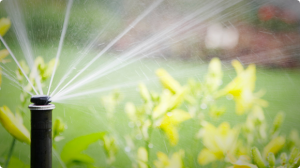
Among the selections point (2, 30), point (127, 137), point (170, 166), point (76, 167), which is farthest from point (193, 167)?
point (2, 30)

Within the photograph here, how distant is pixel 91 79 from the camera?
95 cm

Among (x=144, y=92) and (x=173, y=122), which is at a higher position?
(x=144, y=92)

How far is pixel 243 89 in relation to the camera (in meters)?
0.86

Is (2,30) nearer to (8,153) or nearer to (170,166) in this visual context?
(8,153)

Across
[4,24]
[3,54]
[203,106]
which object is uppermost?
[4,24]

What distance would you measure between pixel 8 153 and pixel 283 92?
3.94 ft

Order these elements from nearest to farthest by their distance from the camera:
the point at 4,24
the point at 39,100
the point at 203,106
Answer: the point at 39,100 → the point at 203,106 → the point at 4,24

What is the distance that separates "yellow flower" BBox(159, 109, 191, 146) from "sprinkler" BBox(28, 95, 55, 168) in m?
A: 0.42

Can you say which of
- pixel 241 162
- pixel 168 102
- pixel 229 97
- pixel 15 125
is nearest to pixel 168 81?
pixel 168 102

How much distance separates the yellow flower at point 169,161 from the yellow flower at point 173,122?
0.05 metres

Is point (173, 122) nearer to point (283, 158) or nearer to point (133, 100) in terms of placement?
point (133, 100)

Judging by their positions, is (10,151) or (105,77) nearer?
(105,77)

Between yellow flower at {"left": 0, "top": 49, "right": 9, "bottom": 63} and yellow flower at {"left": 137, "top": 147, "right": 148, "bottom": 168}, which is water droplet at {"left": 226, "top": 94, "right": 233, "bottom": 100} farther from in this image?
yellow flower at {"left": 0, "top": 49, "right": 9, "bottom": 63}

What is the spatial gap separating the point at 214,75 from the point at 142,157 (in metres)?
0.44
